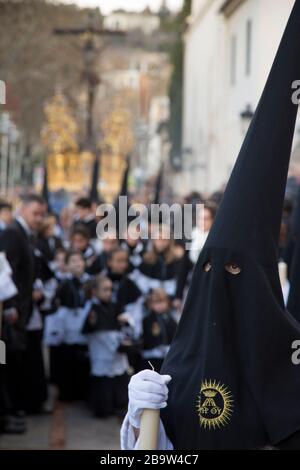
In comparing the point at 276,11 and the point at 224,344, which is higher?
the point at 276,11

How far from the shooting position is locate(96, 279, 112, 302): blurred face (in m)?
10.7

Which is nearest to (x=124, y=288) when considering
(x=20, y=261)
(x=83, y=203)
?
(x=20, y=261)

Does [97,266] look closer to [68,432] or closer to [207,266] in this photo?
[68,432]

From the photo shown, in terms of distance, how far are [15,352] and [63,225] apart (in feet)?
26.7

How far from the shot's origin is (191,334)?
12.3 feet

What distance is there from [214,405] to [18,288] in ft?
19.1

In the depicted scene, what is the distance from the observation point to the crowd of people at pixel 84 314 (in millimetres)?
9562

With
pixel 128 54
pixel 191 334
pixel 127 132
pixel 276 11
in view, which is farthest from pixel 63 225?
pixel 128 54

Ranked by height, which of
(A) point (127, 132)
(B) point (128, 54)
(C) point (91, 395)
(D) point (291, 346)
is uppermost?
(B) point (128, 54)

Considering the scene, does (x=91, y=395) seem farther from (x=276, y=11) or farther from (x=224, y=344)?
(x=276, y=11)

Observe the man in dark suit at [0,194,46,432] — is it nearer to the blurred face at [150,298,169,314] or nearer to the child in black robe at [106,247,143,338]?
the blurred face at [150,298,169,314]

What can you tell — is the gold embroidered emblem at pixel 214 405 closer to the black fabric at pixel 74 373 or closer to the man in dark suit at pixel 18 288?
the man in dark suit at pixel 18 288

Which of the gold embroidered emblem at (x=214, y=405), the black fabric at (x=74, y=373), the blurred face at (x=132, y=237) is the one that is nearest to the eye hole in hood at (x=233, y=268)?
the gold embroidered emblem at (x=214, y=405)

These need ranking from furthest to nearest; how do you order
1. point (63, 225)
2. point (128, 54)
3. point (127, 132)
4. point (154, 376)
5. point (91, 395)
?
point (128, 54) → point (127, 132) → point (63, 225) → point (91, 395) → point (154, 376)
